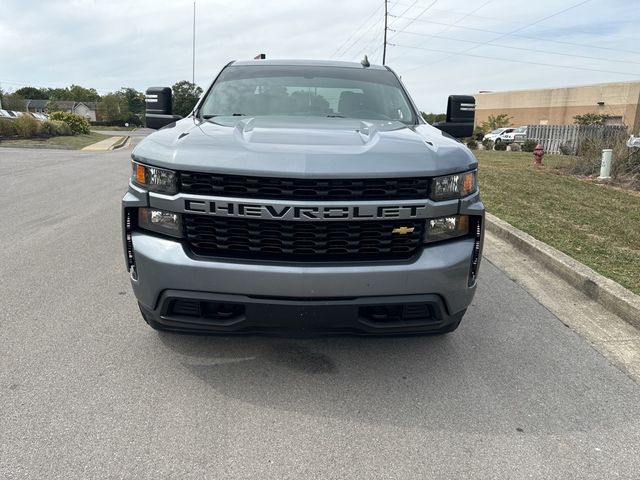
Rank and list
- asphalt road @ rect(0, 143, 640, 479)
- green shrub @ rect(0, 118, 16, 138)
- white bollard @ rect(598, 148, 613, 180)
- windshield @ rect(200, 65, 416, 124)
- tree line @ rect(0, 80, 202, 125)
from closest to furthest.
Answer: asphalt road @ rect(0, 143, 640, 479) < windshield @ rect(200, 65, 416, 124) < white bollard @ rect(598, 148, 613, 180) < green shrub @ rect(0, 118, 16, 138) < tree line @ rect(0, 80, 202, 125)

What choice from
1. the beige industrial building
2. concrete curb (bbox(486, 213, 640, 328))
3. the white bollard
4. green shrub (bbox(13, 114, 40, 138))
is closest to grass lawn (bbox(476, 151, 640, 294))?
concrete curb (bbox(486, 213, 640, 328))

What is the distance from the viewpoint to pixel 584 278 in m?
4.66

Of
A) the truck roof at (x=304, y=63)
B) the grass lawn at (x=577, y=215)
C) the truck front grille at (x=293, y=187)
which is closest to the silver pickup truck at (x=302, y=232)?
the truck front grille at (x=293, y=187)

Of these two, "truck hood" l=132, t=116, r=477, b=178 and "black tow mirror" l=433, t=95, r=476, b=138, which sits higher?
"black tow mirror" l=433, t=95, r=476, b=138

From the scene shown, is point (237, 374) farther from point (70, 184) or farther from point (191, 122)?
point (70, 184)

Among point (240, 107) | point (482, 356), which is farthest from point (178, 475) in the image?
point (240, 107)

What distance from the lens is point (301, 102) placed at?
159 inches

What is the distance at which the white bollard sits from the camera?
12.0m

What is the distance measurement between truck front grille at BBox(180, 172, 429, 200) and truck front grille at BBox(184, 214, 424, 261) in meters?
0.14

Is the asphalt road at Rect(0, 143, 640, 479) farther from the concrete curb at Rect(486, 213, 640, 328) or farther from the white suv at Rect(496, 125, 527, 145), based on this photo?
the white suv at Rect(496, 125, 527, 145)

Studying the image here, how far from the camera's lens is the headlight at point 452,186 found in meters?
2.78

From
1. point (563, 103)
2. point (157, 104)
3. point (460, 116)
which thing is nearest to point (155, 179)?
point (157, 104)

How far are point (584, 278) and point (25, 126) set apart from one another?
106 ft

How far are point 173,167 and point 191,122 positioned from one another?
97cm
